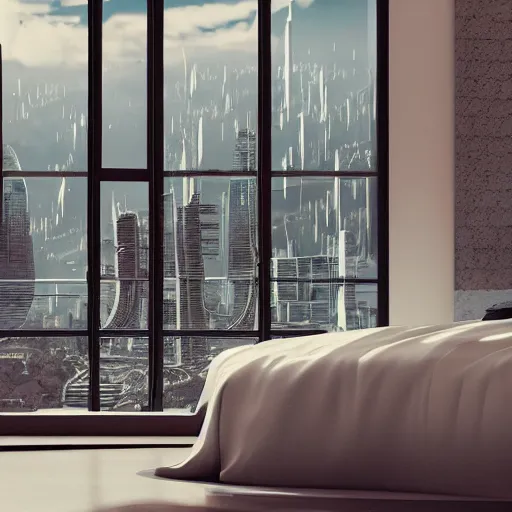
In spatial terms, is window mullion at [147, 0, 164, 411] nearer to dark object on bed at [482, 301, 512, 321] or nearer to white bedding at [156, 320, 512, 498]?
dark object on bed at [482, 301, 512, 321]

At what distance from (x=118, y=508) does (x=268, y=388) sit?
0.42 meters

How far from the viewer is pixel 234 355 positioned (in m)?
1.90

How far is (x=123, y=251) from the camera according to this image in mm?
4805

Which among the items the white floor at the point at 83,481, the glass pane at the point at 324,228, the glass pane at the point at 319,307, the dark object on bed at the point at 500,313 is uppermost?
→ the glass pane at the point at 324,228

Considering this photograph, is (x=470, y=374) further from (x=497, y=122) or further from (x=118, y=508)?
(x=497, y=122)

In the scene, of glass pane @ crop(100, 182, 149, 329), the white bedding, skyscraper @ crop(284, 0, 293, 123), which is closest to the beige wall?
skyscraper @ crop(284, 0, 293, 123)

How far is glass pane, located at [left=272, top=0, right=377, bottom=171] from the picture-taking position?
192 inches

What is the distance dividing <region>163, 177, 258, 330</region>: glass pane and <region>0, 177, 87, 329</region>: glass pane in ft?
1.70

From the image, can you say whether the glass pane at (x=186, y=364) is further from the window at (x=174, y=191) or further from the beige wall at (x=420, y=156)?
the beige wall at (x=420, y=156)

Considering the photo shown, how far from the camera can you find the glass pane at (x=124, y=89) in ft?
15.8

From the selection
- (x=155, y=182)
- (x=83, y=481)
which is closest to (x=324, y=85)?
(x=155, y=182)

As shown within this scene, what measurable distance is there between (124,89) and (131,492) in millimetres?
3482

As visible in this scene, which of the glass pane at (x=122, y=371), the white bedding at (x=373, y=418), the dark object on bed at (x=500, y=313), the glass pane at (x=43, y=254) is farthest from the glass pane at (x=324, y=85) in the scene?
the white bedding at (x=373, y=418)

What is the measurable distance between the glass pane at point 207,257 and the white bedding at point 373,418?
331 centimetres
